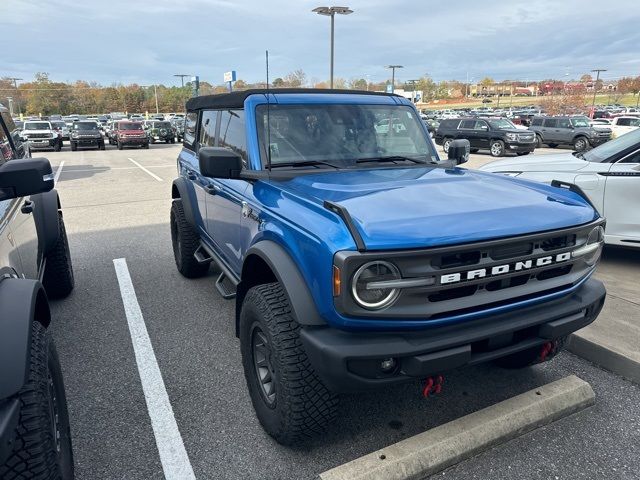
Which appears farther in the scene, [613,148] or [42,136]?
[42,136]

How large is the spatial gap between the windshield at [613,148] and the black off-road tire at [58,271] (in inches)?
236

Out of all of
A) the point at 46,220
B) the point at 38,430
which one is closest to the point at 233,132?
the point at 46,220

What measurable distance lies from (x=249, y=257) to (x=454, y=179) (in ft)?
4.54

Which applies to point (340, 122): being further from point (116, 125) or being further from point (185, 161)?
point (116, 125)

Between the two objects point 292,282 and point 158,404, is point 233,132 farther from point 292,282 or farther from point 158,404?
point 158,404

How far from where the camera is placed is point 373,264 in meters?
2.03

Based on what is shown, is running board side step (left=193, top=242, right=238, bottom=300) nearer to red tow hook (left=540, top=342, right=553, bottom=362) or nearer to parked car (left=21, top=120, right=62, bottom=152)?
red tow hook (left=540, top=342, right=553, bottom=362)

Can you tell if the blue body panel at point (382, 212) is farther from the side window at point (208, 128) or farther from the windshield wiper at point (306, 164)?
the side window at point (208, 128)

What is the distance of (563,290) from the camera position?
256 centimetres

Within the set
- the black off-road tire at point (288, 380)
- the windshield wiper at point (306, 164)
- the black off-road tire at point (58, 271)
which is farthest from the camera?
the black off-road tire at point (58, 271)

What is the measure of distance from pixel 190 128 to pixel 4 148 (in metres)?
2.17

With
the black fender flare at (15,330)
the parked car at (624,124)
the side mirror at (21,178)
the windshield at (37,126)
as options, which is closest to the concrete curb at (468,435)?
the black fender flare at (15,330)

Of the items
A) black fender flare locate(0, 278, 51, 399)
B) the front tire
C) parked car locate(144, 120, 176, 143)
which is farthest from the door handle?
parked car locate(144, 120, 176, 143)

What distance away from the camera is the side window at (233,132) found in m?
3.38
